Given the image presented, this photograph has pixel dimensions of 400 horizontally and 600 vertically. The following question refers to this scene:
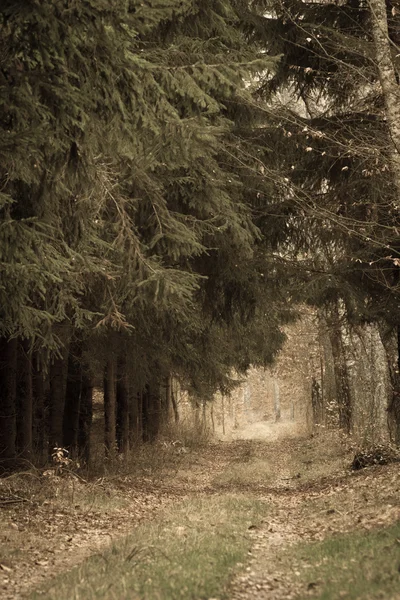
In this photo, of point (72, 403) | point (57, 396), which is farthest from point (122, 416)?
point (57, 396)

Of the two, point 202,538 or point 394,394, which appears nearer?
point 202,538

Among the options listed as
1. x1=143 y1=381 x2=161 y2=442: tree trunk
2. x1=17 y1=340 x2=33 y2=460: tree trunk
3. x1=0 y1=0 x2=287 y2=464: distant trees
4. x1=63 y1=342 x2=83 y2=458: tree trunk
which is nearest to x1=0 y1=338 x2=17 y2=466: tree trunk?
x1=0 y1=0 x2=287 y2=464: distant trees

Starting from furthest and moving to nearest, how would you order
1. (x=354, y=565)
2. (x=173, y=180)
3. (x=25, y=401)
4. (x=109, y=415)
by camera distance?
(x=109, y=415), (x=25, y=401), (x=173, y=180), (x=354, y=565)

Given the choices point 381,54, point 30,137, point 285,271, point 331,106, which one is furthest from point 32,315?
point 331,106

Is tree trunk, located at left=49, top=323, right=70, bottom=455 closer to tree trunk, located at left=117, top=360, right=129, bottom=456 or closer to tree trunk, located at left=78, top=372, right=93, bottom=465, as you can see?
tree trunk, located at left=78, top=372, right=93, bottom=465

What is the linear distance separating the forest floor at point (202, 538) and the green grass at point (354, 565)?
1cm

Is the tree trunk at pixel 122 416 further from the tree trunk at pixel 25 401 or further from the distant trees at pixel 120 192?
the tree trunk at pixel 25 401

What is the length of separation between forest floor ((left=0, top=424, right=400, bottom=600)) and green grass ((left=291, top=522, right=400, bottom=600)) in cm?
1

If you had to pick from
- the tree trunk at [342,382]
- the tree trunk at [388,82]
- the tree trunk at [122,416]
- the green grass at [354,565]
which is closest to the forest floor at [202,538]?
the green grass at [354,565]

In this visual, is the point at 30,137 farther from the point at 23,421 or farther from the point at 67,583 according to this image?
the point at 23,421

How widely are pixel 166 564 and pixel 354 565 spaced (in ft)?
5.86

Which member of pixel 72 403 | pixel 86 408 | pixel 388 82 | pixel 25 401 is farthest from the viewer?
pixel 86 408

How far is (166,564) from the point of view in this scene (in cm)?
603

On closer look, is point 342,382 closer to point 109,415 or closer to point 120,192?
point 109,415
